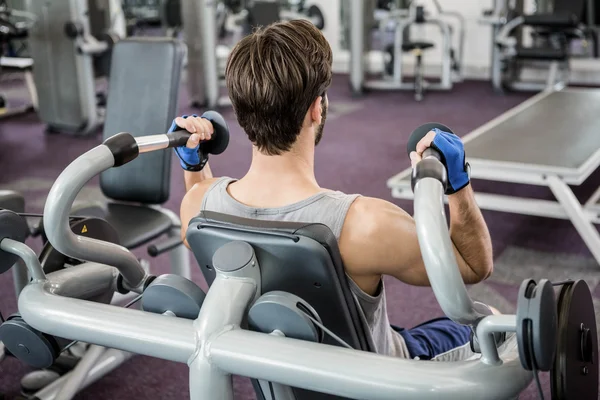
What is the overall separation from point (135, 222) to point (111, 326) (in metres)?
1.24

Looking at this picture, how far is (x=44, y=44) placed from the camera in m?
5.09

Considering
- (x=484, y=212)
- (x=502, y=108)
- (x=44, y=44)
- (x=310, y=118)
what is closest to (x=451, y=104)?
(x=502, y=108)

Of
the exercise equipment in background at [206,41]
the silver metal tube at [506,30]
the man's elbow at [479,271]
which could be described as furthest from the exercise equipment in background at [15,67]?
the man's elbow at [479,271]

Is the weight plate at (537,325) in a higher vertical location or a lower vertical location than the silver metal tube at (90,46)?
higher

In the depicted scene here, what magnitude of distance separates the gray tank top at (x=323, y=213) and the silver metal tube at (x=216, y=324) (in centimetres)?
18

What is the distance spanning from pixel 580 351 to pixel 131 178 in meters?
1.62

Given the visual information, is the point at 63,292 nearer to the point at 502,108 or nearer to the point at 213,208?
the point at 213,208

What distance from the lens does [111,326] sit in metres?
1.01

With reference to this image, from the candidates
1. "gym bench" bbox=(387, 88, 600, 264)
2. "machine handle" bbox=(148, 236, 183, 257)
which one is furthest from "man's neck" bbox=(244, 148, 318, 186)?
"gym bench" bbox=(387, 88, 600, 264)

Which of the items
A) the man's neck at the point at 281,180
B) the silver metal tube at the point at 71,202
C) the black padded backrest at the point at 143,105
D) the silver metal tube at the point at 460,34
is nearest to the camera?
the silver metal tube at the point at 71,202

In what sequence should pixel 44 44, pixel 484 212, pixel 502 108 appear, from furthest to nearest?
pixel 502 108, pixel 44 44, pixel 484 212

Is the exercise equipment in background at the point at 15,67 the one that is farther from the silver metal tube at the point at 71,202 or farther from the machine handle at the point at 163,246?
the silver metal tube at the point at 71,202

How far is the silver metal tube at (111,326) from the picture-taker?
973 millimetres

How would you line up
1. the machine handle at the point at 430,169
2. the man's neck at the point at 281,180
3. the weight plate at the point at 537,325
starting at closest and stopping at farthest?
the weight plate at the point at 537,325 → the machine handle at the point at 430,169 → the man's neck at the point at 281,180
